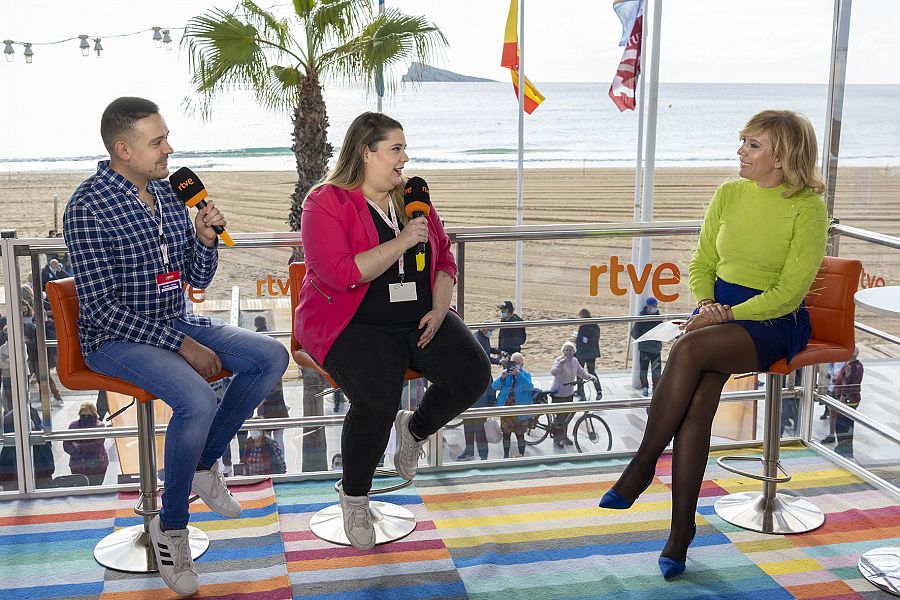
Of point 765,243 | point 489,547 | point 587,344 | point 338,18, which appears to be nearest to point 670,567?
point 489,547

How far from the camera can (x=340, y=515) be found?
303 centimetres

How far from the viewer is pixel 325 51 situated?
9.30 m

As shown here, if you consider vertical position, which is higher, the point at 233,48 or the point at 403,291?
the point at 233,48

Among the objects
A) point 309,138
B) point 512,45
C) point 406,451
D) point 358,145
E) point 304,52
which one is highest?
point 512,45

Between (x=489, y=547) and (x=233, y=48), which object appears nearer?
(x=489, y=547)

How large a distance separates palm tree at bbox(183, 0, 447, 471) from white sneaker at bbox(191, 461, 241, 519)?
19.9ft

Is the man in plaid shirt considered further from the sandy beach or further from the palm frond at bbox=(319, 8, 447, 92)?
the sandy beach

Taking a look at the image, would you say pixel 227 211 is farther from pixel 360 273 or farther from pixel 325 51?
pixel 360 273

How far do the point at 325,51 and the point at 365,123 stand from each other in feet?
23.0

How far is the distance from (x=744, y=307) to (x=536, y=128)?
135ft

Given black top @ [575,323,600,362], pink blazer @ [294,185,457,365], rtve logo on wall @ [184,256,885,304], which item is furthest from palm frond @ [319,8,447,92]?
pink blazer @ [294,185,457,365]

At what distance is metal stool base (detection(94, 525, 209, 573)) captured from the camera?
8.78 feet

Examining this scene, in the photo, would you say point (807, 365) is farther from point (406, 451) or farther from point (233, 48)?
point (233, 48)

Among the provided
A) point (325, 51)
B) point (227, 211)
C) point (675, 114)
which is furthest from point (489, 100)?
point (325, 51)
